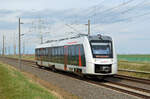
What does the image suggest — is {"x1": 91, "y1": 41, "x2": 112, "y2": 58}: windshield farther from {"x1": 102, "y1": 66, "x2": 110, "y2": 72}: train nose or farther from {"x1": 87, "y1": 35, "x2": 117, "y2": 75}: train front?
{"x1": 102, "y1": 66, "x2": 110, "y2": 72}: train nose

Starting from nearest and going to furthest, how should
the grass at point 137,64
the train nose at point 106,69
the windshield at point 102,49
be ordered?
the train nose at point 106,69 → the windshield at point 102,49 → the grass at point 137,64

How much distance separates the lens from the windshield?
15867 mm

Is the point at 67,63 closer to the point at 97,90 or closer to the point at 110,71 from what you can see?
the point at 110,71

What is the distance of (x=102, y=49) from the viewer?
52.9 ft

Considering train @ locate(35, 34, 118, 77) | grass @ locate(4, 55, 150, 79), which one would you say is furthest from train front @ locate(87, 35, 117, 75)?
grass @ locate(4, 55, 150, 79)

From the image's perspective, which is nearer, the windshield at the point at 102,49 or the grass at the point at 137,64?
the windshield at the point at 102,49

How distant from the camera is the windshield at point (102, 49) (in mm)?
15867

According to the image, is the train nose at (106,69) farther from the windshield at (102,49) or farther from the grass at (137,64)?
the grass at (137,64)

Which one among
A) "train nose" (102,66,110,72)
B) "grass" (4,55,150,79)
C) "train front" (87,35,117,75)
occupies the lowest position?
"grass" (4,55,150,79)

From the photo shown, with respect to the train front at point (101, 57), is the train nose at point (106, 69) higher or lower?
lower

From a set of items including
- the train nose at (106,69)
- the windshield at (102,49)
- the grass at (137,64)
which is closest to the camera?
the train nose at (106,69)

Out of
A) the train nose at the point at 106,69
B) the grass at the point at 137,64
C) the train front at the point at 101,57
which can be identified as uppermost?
the train front at the point at 101,57

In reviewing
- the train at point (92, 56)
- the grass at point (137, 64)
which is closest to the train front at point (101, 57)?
the train at point (92, 56)

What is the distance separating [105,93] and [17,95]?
4503mm
